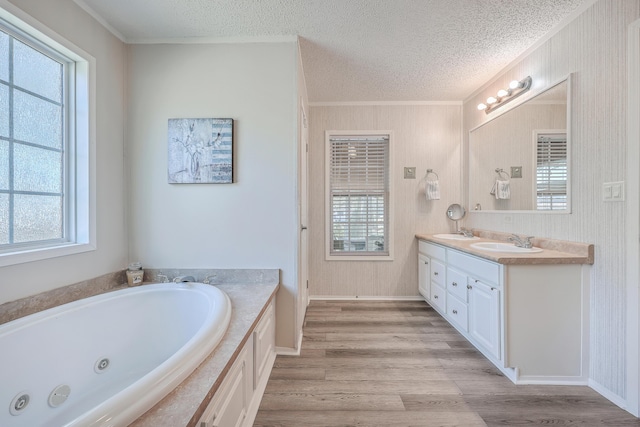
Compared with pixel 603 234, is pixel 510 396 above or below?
below

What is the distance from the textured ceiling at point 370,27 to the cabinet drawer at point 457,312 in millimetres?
2105

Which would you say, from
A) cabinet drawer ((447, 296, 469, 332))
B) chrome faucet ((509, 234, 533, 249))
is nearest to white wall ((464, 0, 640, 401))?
chrome faucet ((509, 234, 533, 249))

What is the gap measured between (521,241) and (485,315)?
0.69 m

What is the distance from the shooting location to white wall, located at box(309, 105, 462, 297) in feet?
10.2

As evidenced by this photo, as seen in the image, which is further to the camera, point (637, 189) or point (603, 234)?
point (603, 234)

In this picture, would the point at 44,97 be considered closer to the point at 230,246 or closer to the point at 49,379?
the point at 230,246

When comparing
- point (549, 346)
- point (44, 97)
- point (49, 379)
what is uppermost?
point (44, 97)

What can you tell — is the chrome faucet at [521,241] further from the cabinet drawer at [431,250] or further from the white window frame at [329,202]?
the white window frame at [329,202]

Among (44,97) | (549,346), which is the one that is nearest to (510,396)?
(549,346)

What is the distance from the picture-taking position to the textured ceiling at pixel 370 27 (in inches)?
65.3

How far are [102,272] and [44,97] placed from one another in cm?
112

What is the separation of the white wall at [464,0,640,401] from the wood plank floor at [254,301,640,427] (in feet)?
1.24

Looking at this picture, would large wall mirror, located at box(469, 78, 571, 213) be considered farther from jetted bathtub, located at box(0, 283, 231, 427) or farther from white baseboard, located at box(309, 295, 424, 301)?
jetted bathtub, located at box(0, 283, 231, 427)

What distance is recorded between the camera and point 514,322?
1668 millimetres
